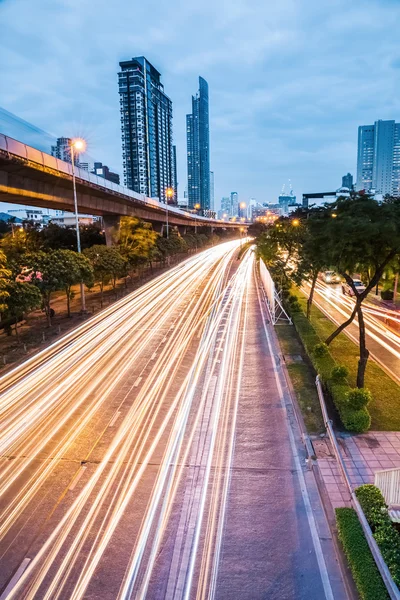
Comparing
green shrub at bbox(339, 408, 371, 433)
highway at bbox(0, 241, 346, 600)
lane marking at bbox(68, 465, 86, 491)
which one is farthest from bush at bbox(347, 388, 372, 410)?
lane marking at bbox(68, 465, 86, 491)

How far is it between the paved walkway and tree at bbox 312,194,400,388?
2.86 meters

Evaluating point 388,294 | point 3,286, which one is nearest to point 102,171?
point 388,294

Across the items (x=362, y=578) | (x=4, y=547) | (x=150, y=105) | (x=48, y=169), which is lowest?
(x=4, y=547)

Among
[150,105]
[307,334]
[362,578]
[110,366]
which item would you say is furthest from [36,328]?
[150,105]

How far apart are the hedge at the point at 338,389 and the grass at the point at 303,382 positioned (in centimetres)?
50

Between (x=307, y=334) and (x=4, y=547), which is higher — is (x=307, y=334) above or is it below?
above

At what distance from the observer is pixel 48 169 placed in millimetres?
26094

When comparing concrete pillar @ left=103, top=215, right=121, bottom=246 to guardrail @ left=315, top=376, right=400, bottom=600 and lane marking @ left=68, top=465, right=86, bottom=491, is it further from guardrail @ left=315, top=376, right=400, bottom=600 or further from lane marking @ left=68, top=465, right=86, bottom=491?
guardrail @ left=315, top=376, right=400, bottom=600

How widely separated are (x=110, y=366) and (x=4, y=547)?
1050 cm

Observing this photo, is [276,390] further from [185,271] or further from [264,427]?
[185,271]

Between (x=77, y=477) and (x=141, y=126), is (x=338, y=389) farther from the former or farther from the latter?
(x=141, y=126)

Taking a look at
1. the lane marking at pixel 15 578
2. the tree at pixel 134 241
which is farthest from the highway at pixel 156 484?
the tree at pixel 134 241

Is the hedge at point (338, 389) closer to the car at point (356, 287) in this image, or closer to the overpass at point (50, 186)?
the car at point (356, 287)

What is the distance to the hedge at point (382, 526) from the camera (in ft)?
22.1
